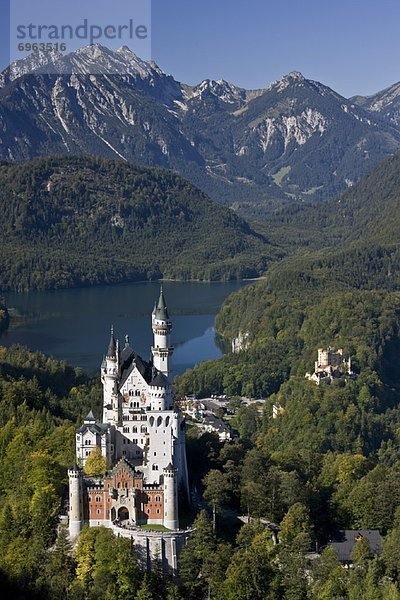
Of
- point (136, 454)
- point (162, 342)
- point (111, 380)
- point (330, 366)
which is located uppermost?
point (162, 342)

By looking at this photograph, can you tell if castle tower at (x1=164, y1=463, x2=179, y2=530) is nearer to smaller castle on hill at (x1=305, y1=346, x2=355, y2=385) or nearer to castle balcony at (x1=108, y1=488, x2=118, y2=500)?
castle balcony at (x1=108, y1=488, x2=118, y2=500)

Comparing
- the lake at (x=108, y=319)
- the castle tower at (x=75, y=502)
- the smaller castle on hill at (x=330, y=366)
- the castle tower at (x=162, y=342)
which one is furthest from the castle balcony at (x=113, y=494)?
the lake at (x=108, y=319)

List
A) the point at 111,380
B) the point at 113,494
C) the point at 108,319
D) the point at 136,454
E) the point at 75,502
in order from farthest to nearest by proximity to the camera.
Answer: the point at 108,319 → the point at 111,380 → the point at 136,454 → the point at 113,494 → the point at 75,502

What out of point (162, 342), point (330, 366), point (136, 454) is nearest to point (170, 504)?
point (136, 454)

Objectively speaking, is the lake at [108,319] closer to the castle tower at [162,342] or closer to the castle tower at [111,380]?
the castle tower at [162,342]

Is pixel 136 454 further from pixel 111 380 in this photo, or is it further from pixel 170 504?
pixel 170 504

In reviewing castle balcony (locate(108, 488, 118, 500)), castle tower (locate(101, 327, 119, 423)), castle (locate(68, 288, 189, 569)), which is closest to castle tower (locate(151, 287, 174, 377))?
castle (locate(68, 288, 189, 569))
